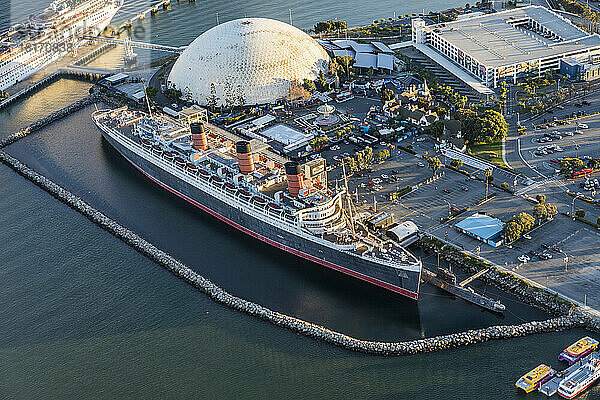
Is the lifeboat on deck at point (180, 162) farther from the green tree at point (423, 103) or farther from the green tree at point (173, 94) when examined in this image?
the green tree at point (423, 103)

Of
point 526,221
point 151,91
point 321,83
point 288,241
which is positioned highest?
point 151,91

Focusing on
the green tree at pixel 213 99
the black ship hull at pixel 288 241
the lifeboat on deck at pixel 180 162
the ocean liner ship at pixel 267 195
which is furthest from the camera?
the green tree at pixel 213 99

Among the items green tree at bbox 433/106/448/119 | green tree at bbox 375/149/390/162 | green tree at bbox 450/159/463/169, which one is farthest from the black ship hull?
green tree at bbox 433/106/448/119

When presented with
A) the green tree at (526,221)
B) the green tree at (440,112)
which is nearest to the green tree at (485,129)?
the green tree at (440,112)

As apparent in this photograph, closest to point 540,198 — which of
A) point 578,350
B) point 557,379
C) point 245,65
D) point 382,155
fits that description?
point 382,155

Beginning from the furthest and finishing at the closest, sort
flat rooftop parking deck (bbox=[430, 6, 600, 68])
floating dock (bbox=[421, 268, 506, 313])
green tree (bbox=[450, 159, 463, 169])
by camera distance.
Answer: flat rooftop parking deck (bbox=[430, 6, 600, 68]), green tree (bbox=[450, 159, 463, 169]), floating dock (bbox=[421, 268, 506, 313])

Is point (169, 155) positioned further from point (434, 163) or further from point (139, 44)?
point (139, 44)

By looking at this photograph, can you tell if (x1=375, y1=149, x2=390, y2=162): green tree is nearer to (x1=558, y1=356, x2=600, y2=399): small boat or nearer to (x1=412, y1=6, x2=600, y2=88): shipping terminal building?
(x1=412, y1=6, x2=600, y2=88): shipping terminal building
